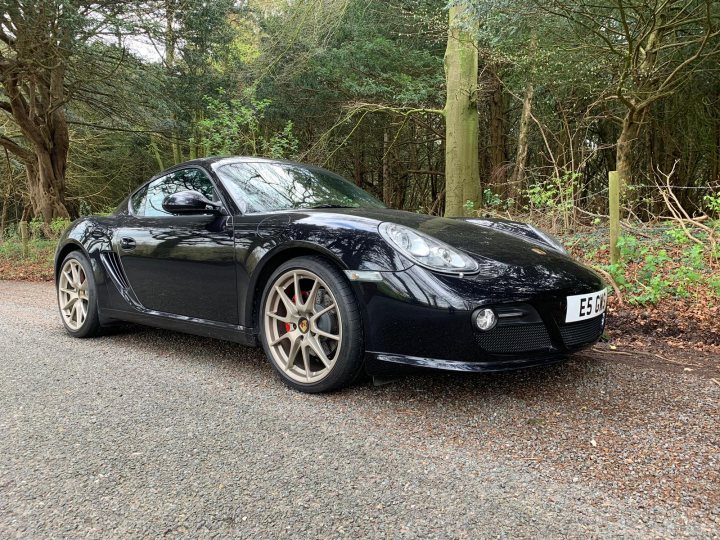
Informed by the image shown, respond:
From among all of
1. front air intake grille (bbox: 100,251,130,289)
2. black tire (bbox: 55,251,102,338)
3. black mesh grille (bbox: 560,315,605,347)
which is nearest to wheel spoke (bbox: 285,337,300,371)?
black mesh grille (bbox: 560,315,605,347)

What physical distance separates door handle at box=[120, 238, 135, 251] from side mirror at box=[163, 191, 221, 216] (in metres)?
0.73

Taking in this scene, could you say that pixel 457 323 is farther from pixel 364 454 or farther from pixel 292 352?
pixel 292 352

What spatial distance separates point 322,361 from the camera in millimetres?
2762

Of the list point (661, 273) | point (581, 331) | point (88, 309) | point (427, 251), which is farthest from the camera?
point (661, 273)

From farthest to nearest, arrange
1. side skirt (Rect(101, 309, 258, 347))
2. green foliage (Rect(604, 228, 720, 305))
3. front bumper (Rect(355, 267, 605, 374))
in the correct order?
green foliage (Rect(604, 228, 720, 305)), side skirt (Rect(101, 309, 258, 347)), front bumper (Rect(355, 267, 605, 374))

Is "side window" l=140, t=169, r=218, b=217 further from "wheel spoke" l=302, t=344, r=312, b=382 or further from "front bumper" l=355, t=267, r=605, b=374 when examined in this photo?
"front bumper" l=355, t=267, r=605, b=374

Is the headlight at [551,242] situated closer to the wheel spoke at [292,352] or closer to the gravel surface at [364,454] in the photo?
the gravel surface at [364,454]

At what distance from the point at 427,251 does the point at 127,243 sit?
2.35 meters

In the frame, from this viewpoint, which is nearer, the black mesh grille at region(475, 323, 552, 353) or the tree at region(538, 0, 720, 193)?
the black mesh grille at region(475, 323, 552, 353)

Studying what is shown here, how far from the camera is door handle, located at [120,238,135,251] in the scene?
149 inches

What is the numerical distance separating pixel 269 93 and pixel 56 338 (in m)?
11.6

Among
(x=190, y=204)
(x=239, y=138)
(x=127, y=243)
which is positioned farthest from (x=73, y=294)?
(x=239, y=138)

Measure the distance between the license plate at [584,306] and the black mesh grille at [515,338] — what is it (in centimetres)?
20

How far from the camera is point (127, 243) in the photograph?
3.82 meters
